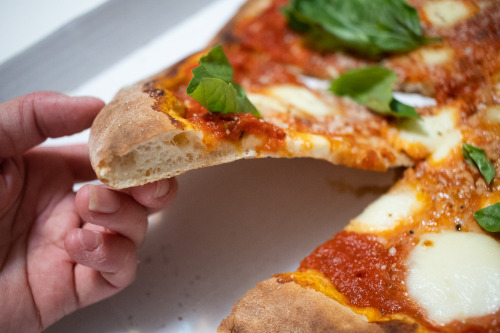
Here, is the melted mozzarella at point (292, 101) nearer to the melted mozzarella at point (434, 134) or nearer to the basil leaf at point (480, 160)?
the melted mozzarella at point (434, 134)

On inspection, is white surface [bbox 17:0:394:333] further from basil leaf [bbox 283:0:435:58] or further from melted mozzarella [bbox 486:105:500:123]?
basil leaf [bbox 283:0:435:58]

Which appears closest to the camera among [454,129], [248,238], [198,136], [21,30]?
[198,136]

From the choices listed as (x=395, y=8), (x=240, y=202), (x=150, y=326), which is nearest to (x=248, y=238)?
(x=240, y=202)

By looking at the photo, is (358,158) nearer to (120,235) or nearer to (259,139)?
(259,139)

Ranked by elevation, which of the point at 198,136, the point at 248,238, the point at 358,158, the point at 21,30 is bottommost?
the point at 248,238

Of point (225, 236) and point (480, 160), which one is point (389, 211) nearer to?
point (480, 160)

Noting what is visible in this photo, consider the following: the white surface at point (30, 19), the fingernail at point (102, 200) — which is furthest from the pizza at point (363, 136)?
the white surface at point (30, 19)
